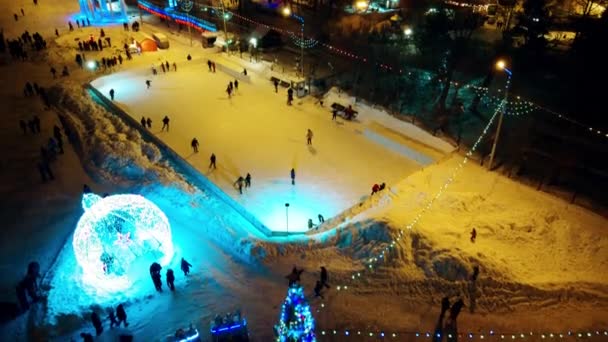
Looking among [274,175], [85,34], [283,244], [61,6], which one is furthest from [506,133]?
[61,6]

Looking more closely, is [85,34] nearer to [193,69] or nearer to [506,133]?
[193,69]

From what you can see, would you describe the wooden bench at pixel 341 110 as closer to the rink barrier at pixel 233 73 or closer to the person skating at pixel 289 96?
the person skating at pixel 289 96

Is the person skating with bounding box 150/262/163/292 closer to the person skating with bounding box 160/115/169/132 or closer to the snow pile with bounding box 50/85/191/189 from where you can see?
the snow pile with bounding box 50/85/191/189

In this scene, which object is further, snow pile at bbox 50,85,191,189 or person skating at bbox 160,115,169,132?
person skating at bbox 160,115,169,132

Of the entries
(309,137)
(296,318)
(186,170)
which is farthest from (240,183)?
(296,318)

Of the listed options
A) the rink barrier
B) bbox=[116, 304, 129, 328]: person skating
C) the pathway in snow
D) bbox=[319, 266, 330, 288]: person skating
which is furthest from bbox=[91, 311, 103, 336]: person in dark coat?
the rink barrier

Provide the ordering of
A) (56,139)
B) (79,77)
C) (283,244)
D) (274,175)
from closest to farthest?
(283,244) < (274,175) < (56,139) < (79,77)
